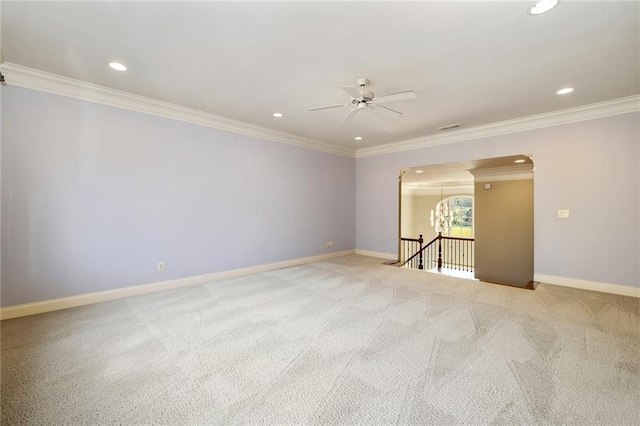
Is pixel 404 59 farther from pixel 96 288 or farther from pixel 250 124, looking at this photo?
pixel 96 288

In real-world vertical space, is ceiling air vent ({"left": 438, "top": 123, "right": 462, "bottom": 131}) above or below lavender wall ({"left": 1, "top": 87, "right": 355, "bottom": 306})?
above

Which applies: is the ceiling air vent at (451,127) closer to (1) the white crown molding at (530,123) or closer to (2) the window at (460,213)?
(1) the white crown molding at (530,123)

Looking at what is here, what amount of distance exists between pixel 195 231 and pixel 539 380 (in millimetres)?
4342

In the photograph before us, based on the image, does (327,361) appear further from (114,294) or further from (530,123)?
(530,123)

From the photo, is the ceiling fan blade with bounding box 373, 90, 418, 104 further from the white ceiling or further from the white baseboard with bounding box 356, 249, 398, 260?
the white baseboard with bounding box 356, 249, 398, 260

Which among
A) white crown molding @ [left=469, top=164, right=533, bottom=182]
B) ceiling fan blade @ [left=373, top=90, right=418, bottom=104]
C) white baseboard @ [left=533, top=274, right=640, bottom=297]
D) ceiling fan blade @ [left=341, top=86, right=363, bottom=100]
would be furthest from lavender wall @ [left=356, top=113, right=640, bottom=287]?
ceiling fan blade @ [left=341, top=86, right=363, bottom=100]

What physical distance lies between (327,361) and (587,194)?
4556 mm

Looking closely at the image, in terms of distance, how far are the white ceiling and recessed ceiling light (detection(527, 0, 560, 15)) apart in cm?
7

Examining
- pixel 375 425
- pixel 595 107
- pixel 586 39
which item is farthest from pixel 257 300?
pixel 595 107

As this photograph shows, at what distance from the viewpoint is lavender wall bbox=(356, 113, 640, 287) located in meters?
3.75

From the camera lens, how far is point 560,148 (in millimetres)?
4242

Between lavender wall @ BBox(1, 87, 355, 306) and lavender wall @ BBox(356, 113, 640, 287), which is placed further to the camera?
lavender wall @ BBox(356, 113, 640, 287)

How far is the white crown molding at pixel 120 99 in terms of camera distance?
300cm

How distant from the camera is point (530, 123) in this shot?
4.44 metres
